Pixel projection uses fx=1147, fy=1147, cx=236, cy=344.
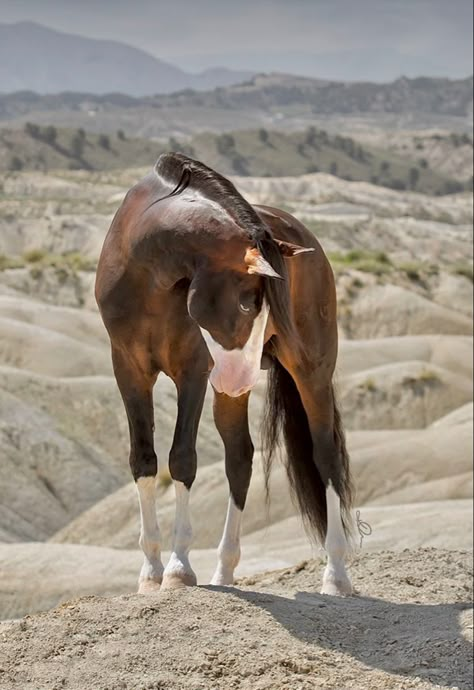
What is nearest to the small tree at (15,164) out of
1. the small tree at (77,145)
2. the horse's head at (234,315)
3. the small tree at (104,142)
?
the small tree at (77,145)

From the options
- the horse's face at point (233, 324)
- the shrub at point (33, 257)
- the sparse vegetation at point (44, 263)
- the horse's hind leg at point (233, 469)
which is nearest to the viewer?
the horse's face at point (233, 324)

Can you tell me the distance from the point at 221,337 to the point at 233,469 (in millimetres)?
2128

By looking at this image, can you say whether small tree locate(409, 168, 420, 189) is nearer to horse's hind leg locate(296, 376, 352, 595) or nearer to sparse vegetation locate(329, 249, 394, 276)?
sparse vegetation locate(329, 249, 394, 276)

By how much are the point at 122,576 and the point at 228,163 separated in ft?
479

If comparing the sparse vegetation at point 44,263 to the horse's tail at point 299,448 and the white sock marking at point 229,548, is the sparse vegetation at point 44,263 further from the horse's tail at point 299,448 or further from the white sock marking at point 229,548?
the white sock marking at point 229,548

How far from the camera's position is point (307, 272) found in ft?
26.4

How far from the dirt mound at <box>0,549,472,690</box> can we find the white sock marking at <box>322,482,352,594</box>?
1.21 feet

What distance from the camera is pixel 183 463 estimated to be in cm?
750

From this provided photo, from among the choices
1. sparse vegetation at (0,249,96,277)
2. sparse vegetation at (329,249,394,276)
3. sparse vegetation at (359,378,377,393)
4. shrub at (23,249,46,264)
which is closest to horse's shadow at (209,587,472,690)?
sparse vegetation at (359,378,377,393)

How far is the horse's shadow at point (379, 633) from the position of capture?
278 inches

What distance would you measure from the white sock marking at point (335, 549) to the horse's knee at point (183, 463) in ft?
5.05

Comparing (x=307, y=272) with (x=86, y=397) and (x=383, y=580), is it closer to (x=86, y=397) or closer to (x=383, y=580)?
(x=383, y=580)

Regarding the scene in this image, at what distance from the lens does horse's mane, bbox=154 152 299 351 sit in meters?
6.39

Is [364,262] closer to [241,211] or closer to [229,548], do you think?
[229,548]
